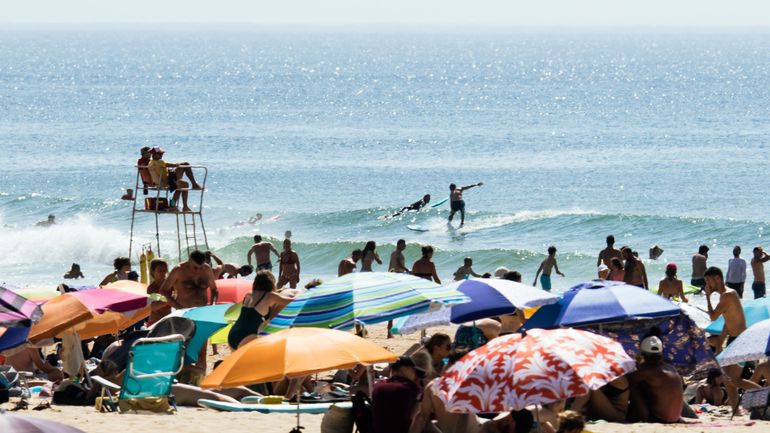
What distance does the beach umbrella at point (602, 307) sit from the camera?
10.0 metres

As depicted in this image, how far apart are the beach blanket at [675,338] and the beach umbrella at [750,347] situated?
63 cm

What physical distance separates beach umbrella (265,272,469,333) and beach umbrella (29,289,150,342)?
1.81 meters

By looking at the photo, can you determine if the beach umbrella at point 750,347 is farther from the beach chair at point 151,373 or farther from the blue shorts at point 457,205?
the blue shorts at point 457,205

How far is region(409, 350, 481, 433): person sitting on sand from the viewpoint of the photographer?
8289mm

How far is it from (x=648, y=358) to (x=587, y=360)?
191 cm

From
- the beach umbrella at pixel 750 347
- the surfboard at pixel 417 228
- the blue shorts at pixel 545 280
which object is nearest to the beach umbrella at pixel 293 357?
the beach umbrella at pixel 750 347

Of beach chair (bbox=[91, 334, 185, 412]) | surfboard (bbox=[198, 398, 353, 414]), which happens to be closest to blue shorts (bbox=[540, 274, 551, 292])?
surfboard (bbox=[198, 398, 353, 414])

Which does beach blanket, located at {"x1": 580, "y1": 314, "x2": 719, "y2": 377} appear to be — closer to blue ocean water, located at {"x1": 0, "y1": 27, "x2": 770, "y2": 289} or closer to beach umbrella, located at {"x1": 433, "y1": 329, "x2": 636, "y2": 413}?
beach umbrella, located at {"x1": 433, "y1": 329, "x2": 636, "y2": 413}

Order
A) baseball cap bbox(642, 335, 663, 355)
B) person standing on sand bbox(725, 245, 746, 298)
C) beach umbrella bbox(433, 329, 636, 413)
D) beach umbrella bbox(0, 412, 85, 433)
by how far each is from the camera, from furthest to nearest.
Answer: person standing on sand bbox(725, 245, 746, 298)
baseball cap bbox(642, 335, 663, 355)
beach umbrella bbox(433, 329, 636, 413)
beach umbrella bbox(0, 412, 85, 433)

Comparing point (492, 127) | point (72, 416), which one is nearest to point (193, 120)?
point (492, 127)

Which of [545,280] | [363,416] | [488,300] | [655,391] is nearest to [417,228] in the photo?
[545,280]

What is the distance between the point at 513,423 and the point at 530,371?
80 centimetres

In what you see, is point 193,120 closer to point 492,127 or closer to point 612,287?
point 492,127

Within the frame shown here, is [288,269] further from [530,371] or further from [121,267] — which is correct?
[530,371]
